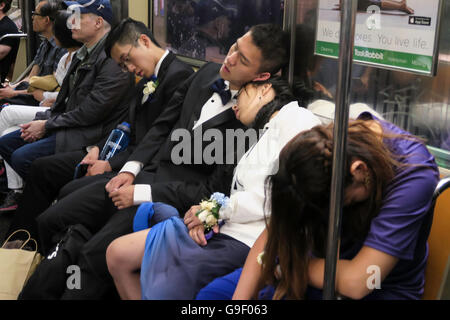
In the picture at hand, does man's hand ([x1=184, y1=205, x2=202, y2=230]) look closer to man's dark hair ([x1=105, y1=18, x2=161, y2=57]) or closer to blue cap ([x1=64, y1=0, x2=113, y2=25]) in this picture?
man's dark hair ([x1=105, y1=18, x2=161, y2=57])

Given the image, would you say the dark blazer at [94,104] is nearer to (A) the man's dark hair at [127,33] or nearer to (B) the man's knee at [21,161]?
(B) the man's knee at [21,161]

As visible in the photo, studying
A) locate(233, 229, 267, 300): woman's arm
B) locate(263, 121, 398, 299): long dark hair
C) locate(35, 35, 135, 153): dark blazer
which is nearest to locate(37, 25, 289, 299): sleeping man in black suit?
locate(35, 35, 135, 153): dark blazer

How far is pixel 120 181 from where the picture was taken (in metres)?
3.14

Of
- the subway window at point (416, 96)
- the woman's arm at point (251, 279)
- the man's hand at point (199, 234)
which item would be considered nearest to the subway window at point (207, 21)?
the subway window at point (416, 96)

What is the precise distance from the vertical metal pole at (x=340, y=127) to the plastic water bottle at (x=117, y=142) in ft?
7.74

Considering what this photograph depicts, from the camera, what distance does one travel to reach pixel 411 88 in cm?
241

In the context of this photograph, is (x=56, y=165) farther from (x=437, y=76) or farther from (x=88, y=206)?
(x=437, y=76)

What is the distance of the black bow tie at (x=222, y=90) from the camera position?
296cm

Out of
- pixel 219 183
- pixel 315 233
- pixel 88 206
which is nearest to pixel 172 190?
pixel 219 183

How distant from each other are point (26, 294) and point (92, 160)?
1.20 meters

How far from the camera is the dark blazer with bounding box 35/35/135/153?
3.92 meters

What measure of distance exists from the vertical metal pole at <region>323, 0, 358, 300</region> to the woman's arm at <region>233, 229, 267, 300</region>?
0.99 ft

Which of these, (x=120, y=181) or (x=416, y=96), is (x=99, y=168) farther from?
(x=416, y=96)

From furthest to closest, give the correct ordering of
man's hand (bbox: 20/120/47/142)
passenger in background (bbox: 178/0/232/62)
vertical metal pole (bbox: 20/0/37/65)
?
vertical metal pole (bbox: 20/0/37/65), man's hand (bbox: 20/120/47/142), passenger in background (bbox: 178/0/232/62)
